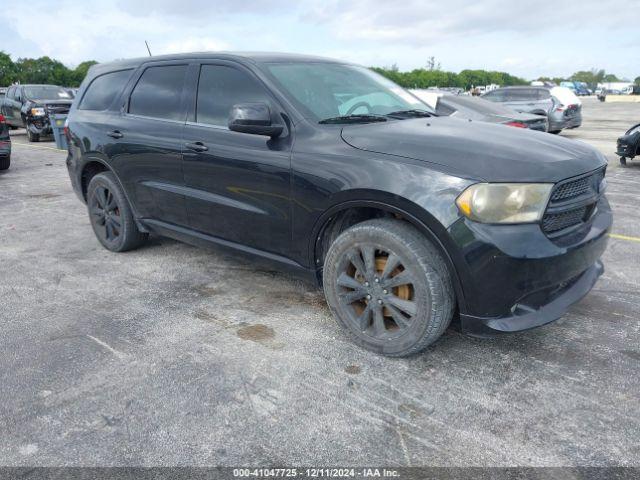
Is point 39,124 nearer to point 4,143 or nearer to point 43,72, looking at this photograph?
point 4,143

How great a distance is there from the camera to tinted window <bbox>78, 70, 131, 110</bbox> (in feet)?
14.6

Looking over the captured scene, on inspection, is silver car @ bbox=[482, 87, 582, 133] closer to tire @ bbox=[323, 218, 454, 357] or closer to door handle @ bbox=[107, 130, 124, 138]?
door handle @ bbox=[107, 130, 124, 138]

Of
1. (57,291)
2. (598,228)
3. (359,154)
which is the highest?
(359,154)

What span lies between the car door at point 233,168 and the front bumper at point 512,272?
A: 3.87ft

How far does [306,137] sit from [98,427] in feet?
6.22

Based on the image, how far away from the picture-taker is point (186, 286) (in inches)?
157

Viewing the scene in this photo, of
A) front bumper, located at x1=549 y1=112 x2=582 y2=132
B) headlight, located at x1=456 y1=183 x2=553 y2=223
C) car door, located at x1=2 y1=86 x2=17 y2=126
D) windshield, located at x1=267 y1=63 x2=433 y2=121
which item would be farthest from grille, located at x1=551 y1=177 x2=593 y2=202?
car door, located at x1=2 y1=86 x2=17 y2=126

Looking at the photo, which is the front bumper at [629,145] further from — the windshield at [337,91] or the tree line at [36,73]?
the tree line at [36,73]

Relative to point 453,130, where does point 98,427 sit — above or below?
below

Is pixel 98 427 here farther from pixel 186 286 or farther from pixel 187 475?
pixel 186 286

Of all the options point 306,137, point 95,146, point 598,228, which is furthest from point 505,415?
point 95,146

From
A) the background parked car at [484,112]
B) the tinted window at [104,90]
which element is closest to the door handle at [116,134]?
the tinted window at [104,90]

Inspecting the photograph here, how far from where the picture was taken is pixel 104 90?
4629 mm

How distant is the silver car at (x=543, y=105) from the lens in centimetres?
1438
